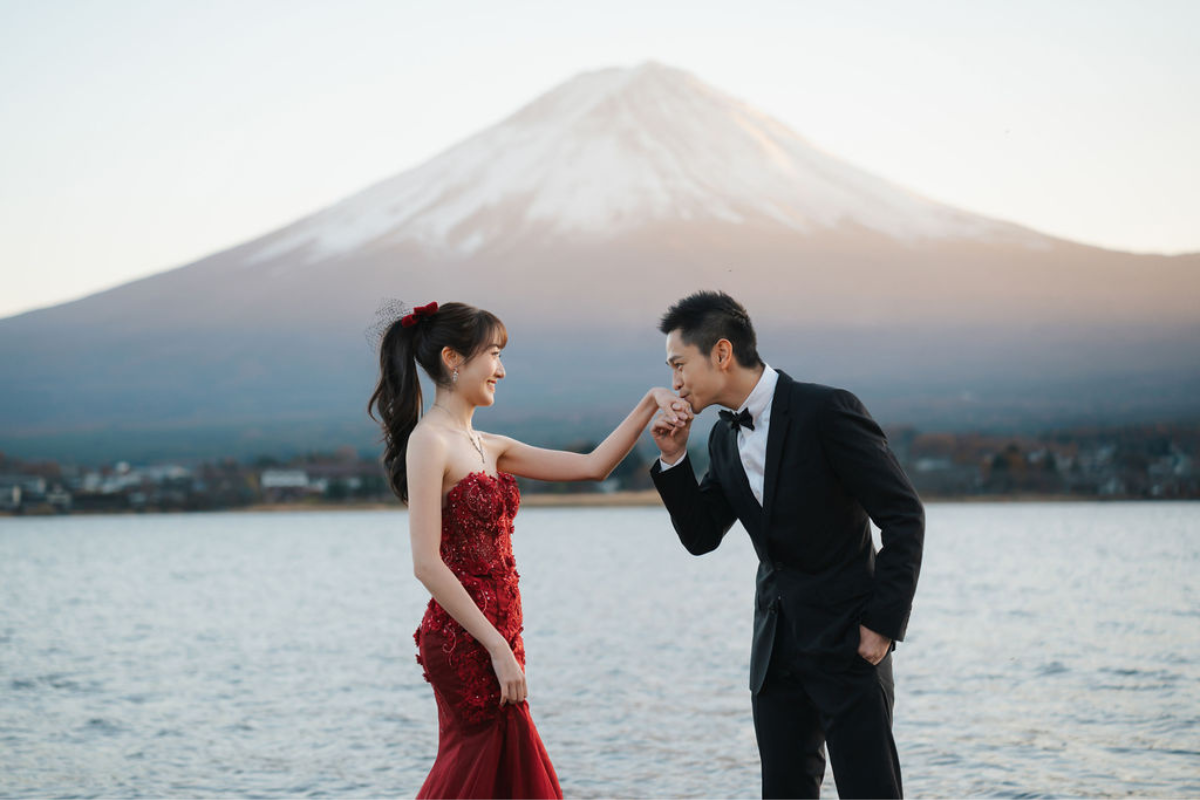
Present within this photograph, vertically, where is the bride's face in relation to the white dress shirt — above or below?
above

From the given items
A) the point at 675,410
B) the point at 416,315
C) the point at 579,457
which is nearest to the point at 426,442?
the point at 416,315

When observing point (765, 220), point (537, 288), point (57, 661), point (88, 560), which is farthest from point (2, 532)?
point (57, 661)

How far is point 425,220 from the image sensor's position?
14475cm

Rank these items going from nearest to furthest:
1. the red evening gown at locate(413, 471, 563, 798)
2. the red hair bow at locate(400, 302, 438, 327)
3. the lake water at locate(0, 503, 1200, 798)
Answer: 1. the red evening gown at locate(413, 471, 563, 798)
2. the red hair bow at locate(400, 302, 438, 327)
3. the lake water at locate(0, 503, 1200, 798)

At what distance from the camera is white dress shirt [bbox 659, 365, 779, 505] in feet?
14.0

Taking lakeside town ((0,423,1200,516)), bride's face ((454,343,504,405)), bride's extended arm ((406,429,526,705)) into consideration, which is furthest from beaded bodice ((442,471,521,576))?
lakeside town ((0,423,1200,516))

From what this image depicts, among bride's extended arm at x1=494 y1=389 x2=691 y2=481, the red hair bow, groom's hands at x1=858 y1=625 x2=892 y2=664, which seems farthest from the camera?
bride's extended arm at x1=494 y1=389 x2=691 y2=481

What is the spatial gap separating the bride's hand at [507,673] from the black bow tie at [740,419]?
1.03 meters

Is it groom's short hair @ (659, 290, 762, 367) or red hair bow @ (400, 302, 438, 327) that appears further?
red hair bow @ (400, 302, 438, 327)

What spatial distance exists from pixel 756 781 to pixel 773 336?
162 meters

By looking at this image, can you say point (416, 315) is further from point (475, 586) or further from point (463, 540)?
point (475, 586)

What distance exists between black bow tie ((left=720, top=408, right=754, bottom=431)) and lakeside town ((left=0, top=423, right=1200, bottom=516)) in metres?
73.0

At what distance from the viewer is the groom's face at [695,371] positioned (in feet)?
14.0

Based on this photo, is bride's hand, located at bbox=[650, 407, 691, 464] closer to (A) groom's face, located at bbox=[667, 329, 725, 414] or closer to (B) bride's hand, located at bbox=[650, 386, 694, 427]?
(B) bride's hand, located at bbox=[650, 386, 694, 427]
